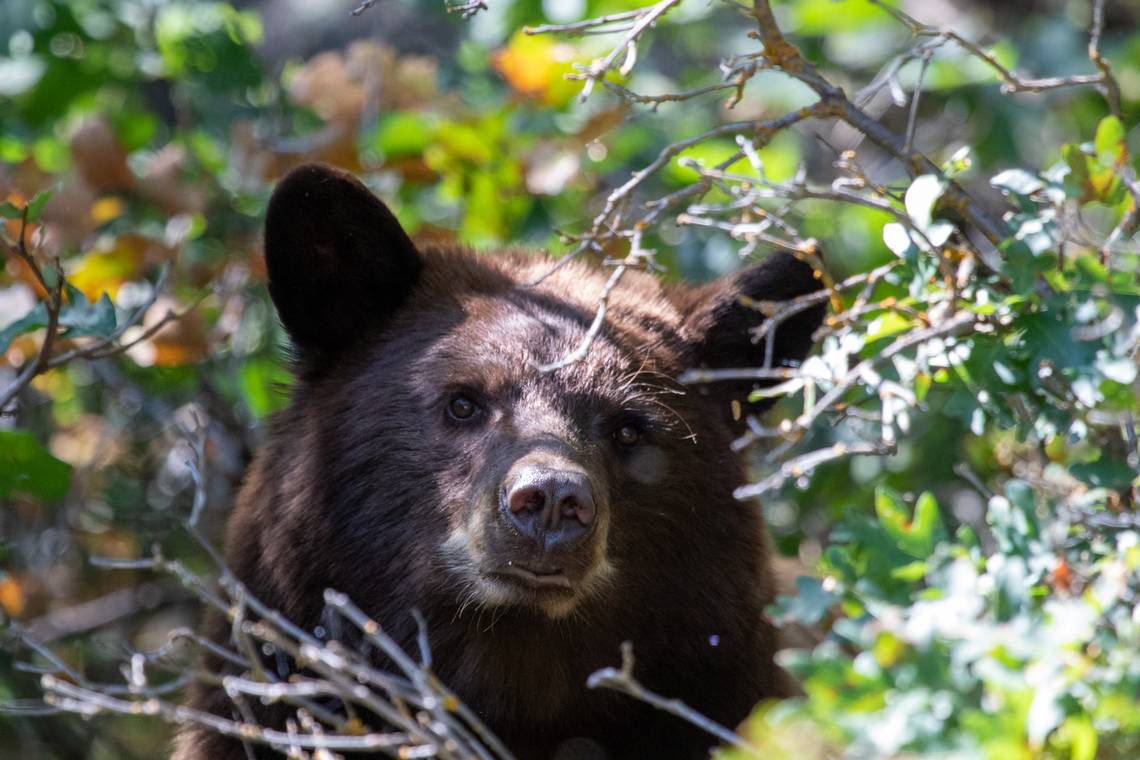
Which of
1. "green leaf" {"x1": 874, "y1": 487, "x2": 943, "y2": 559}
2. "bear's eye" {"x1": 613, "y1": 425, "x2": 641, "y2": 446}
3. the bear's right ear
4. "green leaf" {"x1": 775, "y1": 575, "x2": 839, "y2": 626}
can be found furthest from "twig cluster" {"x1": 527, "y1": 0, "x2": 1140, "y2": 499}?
the bear's right ear

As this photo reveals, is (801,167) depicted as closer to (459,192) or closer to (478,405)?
(478,405)

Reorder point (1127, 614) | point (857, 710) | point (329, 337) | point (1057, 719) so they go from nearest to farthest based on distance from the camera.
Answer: point (1057, 719), point (857, 710), point (1127, 614), point (329, 337)

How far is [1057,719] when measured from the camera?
248cm

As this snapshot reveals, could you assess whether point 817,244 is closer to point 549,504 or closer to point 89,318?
point 549,504

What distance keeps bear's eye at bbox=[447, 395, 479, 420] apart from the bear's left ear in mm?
796

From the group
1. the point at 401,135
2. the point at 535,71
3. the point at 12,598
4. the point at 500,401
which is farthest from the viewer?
the point at 535,71

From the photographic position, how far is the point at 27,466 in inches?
175

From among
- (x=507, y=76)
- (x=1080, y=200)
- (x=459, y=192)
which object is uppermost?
(x=1080, y=200)

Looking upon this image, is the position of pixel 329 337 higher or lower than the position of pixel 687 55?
higher

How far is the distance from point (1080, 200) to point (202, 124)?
15.2 feet

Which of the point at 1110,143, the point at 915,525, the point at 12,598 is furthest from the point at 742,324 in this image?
the point at 12,598

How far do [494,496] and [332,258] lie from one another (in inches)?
44.5

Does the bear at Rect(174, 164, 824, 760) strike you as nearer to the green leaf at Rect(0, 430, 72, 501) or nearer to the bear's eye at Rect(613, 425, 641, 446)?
the bear's eye at Rect(613, 425, 641, 446)

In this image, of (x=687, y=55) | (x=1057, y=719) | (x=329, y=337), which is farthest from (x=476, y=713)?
(x=687, y=55)
